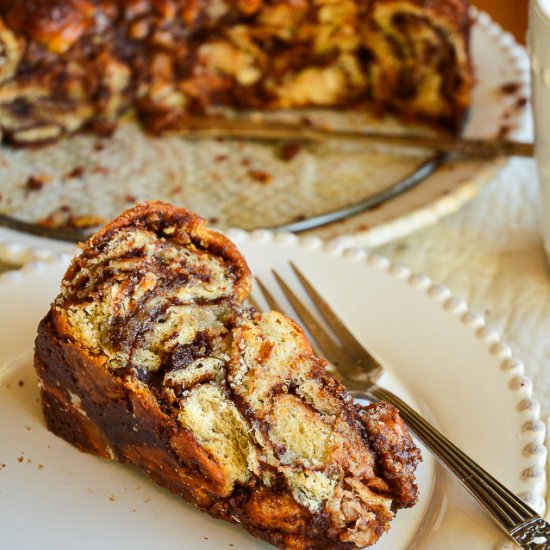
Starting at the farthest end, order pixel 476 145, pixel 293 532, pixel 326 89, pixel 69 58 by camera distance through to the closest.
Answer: pixel 326 89
pixel 69 58
pixel 476 145
pixel 293 532

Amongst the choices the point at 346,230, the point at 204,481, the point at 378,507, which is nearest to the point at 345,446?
the point at 378,507

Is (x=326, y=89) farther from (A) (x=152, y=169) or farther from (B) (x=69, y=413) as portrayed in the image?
(B) (x=69, y=413)

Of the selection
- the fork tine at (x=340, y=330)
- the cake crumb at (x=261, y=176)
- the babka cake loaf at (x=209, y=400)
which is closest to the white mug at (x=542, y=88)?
the fork tine at (x=340, y=330)

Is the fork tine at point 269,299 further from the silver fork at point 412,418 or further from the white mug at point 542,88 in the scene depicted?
the white mug at point 542,88

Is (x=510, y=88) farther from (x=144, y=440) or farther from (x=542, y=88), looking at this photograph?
(x=144, y=440)

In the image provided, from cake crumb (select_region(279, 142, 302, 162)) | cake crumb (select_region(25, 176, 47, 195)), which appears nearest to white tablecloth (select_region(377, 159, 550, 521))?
cake crumb (select_region(279, 142, 302, 162))

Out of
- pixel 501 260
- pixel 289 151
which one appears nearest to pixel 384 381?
pixel 501 260

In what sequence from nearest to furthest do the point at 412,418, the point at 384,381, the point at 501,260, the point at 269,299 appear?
1. the point at 412,418
2. the point at 384,381
3. the point at 269,299
4. the point at 501,260
